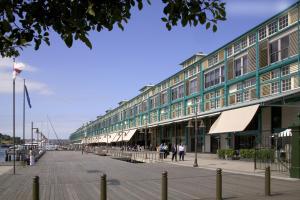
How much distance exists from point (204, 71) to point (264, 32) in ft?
50.9

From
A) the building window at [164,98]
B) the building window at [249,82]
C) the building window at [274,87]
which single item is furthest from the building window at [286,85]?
the building window at [164,98]

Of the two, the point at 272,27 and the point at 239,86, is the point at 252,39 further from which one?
the point at 239,86

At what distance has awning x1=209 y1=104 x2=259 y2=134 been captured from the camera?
34.7 meters

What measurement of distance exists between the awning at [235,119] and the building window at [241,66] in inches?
157

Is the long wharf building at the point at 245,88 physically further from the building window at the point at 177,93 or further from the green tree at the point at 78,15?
the green tree at the point at 78,15

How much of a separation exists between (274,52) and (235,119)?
627cm

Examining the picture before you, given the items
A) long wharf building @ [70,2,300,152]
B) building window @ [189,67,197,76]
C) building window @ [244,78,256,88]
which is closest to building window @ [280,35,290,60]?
long wharf building @ [70,2,300,152]

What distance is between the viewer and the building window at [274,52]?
116ft

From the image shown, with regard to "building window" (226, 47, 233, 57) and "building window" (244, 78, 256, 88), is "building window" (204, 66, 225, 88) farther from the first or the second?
"building window" (244, 78, 256, 88)

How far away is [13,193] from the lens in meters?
15.8

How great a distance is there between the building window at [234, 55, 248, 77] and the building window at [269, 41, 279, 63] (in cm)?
454

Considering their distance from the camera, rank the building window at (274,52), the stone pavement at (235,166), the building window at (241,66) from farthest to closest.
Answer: the building window at (241,66), the building window at (274,52), the stone pavement at (235,166)

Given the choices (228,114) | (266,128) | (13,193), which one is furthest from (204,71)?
(13,193)

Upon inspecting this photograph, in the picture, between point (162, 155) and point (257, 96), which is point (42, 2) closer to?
point (257, 96)
